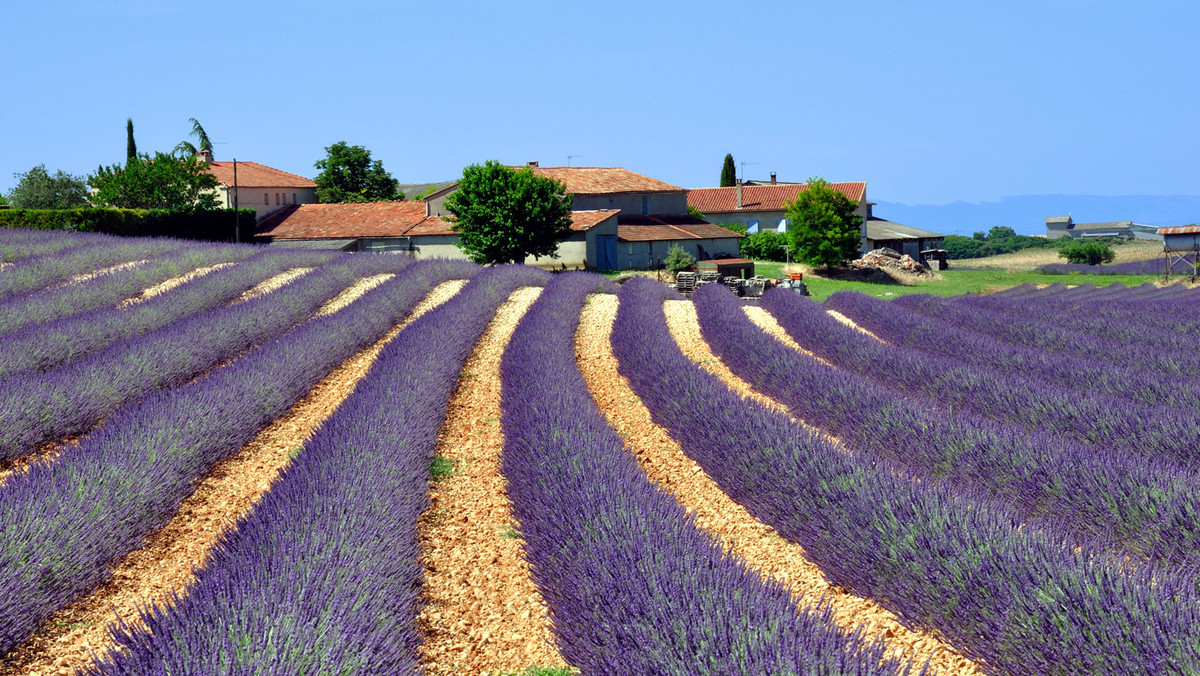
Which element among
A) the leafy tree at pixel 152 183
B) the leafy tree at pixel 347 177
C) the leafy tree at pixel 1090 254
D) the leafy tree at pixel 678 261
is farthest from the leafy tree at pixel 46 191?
the leafy tree at pixel 1090 254

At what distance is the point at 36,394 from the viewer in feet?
23.0

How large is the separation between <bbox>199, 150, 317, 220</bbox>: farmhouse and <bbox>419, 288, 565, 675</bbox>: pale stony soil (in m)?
38.6

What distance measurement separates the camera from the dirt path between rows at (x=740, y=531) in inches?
147

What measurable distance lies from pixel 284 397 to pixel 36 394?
191 centimetres

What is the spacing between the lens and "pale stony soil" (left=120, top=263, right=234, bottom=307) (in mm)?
13109

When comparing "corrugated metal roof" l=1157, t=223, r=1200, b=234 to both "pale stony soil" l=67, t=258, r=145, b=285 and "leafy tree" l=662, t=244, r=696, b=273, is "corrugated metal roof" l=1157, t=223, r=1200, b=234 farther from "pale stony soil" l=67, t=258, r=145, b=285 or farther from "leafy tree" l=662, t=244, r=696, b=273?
"pale stony soil" l=67, t=258, r=145, b=285

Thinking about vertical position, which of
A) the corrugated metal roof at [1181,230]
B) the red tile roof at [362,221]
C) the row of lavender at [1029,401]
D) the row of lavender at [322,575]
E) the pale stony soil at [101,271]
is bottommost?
the row of lavender at [322,575]

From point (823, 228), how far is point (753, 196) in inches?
494

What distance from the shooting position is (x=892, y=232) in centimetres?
5291

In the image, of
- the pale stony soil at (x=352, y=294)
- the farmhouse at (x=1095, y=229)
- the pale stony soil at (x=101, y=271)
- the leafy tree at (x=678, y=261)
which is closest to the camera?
the pale stony soil at (x=352, y=294)

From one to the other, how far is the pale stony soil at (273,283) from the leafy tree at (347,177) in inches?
1574

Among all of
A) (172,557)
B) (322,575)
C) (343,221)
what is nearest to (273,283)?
(172,557)

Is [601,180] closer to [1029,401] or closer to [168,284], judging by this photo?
[168,284]

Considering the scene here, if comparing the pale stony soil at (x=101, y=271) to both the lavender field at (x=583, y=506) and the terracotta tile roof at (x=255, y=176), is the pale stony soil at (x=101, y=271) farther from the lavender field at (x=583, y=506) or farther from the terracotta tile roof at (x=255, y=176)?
the terracotta tile roof at (x=255, y=176)
